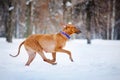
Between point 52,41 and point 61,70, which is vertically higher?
point 52,41

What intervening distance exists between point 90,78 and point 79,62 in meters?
1.29

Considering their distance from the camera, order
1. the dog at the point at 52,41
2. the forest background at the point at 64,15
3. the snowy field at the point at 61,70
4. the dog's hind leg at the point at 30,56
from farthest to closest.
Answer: the forest background at the point at 64,15 → the dog's hind leg at the point at 30,56 → the dog at the point at 52,41 → the snowy field at the point at 61,70

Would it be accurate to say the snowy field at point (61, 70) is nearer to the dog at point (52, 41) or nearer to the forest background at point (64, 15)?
the dog at point (52, 41)

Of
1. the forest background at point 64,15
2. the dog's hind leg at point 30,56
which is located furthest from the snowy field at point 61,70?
the forest background at point 64,15

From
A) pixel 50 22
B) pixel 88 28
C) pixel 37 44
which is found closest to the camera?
pixel 37 44

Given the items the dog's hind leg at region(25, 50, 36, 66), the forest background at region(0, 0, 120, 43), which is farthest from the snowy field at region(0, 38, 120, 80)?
the forest background at region(0, 0, 120, 43)

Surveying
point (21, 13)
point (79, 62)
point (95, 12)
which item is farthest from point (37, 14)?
point (79, 62)

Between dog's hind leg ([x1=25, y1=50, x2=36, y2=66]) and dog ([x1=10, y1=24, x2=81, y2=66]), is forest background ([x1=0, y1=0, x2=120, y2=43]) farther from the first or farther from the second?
dog ([x1=10, y1=24, x2=81, y2=66])

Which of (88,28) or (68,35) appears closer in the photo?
(68,35)

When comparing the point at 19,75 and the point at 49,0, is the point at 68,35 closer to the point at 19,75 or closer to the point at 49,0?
the point at 19,75

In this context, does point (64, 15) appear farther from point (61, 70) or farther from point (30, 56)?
point (61, 70)

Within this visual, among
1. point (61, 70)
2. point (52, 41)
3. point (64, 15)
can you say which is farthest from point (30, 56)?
point (64, 15)

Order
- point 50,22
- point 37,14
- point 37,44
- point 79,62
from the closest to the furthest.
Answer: point 37,44
point 79,62
point 37,14
point 50,22

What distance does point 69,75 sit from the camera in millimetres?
4195
